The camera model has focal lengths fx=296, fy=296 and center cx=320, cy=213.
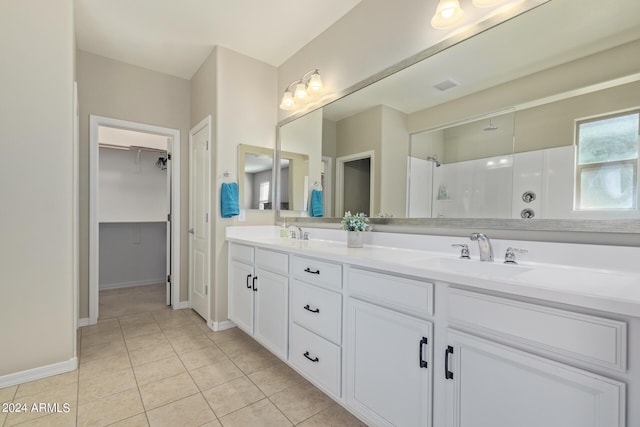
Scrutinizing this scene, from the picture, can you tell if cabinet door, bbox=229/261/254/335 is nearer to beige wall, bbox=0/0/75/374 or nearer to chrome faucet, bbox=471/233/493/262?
beige wall, bbox=0/0/75/374

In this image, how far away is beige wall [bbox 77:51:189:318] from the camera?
286cm

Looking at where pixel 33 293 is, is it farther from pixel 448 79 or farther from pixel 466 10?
pixel 466 10

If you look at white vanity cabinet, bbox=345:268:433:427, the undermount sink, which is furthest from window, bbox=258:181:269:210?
the undermount sink

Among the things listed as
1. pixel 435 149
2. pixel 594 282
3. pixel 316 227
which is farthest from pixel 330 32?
pixel 594 282

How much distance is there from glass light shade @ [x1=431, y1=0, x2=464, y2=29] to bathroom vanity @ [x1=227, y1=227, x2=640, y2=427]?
115cm

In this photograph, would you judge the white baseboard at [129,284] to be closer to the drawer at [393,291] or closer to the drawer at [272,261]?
the drawer at [272,261]

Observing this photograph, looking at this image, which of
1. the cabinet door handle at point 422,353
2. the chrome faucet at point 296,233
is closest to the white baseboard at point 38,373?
A: the chrome faucet at point 296,233

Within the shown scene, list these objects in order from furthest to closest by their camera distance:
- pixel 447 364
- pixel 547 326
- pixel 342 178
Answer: pixel 342 178, pixel 447 364, pixel 547 326

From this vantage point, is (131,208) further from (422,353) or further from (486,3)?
(486,3)

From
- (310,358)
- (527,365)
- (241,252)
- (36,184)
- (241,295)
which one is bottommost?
(310,358)

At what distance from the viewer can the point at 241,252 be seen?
2.51 meters

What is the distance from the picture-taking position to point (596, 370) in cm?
78

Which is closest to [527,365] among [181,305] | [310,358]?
[310,358]

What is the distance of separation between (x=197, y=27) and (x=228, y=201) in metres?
1.49
